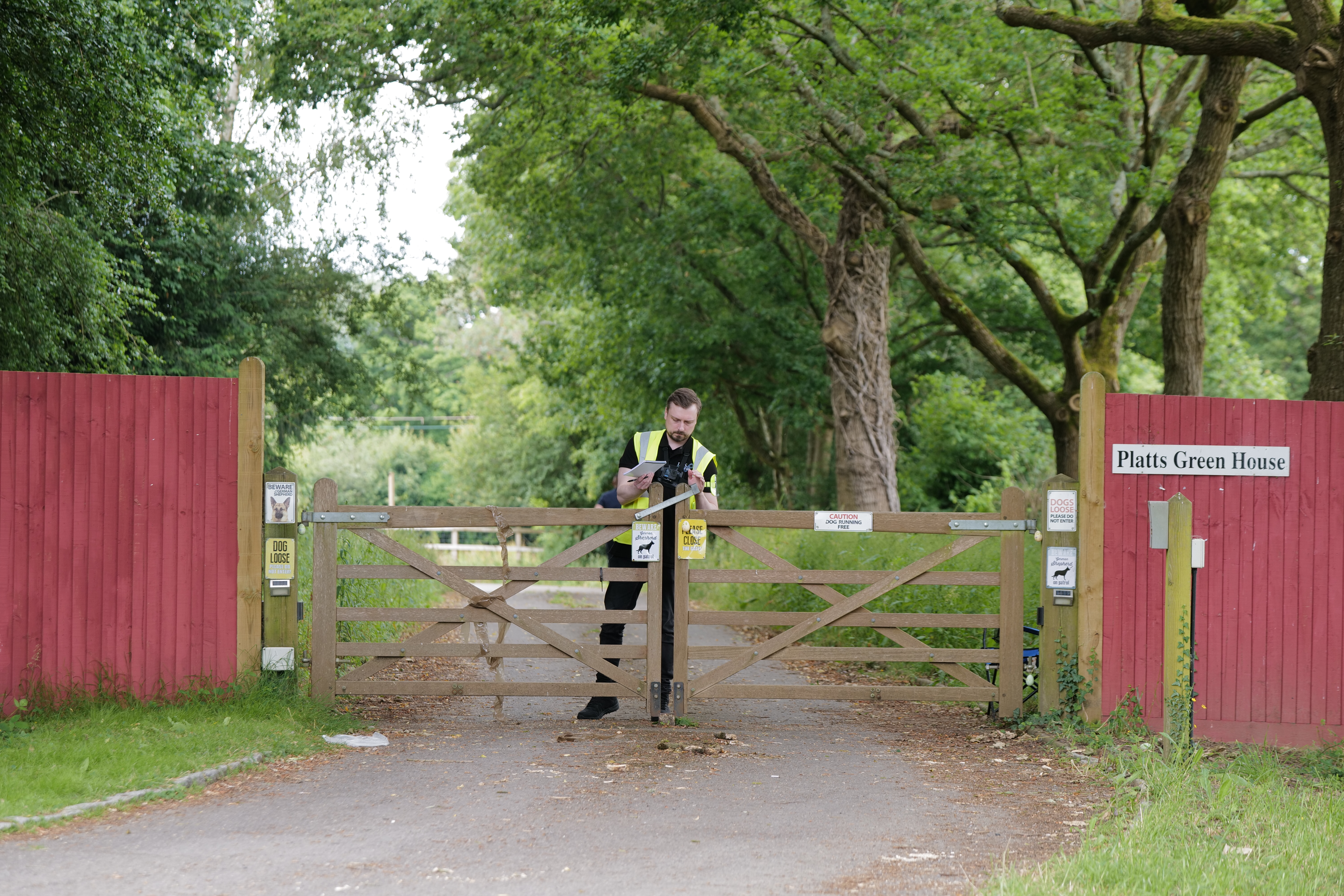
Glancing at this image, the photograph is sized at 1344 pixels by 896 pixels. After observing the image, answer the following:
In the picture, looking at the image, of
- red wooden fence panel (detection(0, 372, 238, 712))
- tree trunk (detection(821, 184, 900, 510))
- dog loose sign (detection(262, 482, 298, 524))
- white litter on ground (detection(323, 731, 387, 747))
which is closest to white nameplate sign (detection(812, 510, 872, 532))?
white litter on ground (detection(323, 731, 387, 747))

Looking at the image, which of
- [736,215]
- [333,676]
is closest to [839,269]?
[736,215]

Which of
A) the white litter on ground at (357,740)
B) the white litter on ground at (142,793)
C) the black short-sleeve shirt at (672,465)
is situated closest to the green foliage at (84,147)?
the black short-sleeve shirt at (672,465)

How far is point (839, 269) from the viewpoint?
1552 cm

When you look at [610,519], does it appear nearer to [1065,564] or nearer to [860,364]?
[1065,564]

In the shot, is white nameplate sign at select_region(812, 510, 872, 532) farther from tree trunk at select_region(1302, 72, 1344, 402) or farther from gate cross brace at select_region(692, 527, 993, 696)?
tree trunk at select_region(1302, 72, 1344, 402)

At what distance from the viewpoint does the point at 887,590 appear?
24.3ft

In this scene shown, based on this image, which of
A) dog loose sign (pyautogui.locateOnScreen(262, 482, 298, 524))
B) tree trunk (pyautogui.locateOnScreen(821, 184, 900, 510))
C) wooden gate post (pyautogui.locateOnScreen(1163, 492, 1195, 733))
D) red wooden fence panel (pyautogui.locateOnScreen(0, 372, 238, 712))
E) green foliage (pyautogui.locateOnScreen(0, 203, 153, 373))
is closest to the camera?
wooden gate post (pyautogui.locateOnScreen(1163, 492, 1195, 733))

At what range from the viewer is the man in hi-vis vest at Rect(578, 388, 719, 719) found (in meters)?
7.30

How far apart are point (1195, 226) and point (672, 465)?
295 inches

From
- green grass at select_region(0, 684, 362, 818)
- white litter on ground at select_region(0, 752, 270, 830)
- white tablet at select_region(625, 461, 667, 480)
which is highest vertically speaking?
white tablet at select_region(625, 461, 667, 480)

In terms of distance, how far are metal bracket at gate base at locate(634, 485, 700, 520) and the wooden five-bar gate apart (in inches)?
1.3

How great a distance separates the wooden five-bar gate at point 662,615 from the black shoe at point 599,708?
188 mm

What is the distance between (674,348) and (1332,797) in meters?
16.5

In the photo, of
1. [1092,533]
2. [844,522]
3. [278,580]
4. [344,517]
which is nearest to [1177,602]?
[1092,533]
